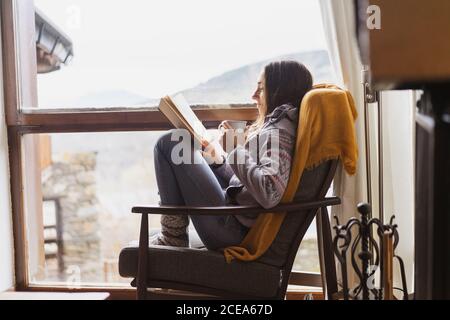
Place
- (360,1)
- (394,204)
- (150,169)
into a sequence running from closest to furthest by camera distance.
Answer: (360,1), (394,204), (150,169)

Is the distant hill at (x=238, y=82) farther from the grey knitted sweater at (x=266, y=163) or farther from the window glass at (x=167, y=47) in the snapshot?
the grey knitted sweater at (x=266, y=163)

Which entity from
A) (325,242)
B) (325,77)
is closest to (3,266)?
(325,242)

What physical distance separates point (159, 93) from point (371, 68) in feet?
5.26

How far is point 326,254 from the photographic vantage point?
2.07 meters

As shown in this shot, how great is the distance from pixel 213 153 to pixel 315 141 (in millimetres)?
395

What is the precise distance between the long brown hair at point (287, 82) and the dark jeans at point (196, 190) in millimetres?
354

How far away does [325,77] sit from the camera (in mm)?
2518

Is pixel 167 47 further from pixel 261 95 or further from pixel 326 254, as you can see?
pixel 326 254

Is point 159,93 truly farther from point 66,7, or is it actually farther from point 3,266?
point 3,266

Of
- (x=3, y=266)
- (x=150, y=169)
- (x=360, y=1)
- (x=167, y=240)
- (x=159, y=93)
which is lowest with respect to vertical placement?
(x=3, y=266)

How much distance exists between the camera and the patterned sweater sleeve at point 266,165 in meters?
1.81

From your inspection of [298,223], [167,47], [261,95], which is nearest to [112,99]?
[167,47]

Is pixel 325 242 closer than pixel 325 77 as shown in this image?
Yes

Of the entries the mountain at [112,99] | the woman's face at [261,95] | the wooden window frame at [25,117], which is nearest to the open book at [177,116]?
the woman's face at [261,95]
